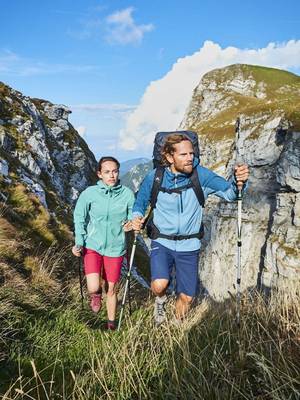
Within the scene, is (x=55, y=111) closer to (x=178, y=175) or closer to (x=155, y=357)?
(x=178, y=175)

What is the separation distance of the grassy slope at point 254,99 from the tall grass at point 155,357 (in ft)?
189

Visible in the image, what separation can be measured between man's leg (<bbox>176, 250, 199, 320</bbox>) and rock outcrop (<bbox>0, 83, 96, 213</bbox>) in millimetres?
8965

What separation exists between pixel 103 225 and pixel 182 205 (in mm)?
1811

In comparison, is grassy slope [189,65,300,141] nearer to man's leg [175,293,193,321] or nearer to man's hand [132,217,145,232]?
man's hand [132,217,145,232]

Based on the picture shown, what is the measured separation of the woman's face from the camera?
7.43 m

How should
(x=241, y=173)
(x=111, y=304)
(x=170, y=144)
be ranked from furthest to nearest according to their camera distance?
1. (x=111, y=304)
2. (x=170, y=144)
3. (x=241, y=173)

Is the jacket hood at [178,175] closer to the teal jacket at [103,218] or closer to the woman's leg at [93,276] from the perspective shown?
the teal jacket at [103,218]

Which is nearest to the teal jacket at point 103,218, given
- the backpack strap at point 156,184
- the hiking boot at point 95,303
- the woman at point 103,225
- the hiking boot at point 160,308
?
the woman at point 103,225

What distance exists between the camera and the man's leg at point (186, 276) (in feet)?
21.8

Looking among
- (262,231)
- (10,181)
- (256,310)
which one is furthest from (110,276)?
(262,231)

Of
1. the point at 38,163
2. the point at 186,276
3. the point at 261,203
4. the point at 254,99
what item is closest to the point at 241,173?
the point at 186,276

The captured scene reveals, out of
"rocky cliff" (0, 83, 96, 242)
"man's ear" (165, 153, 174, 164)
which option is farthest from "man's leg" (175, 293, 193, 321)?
"rocky cliff" (0, 83, 96, 242)

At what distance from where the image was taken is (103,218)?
297 inches

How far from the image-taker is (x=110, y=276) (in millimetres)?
7508
